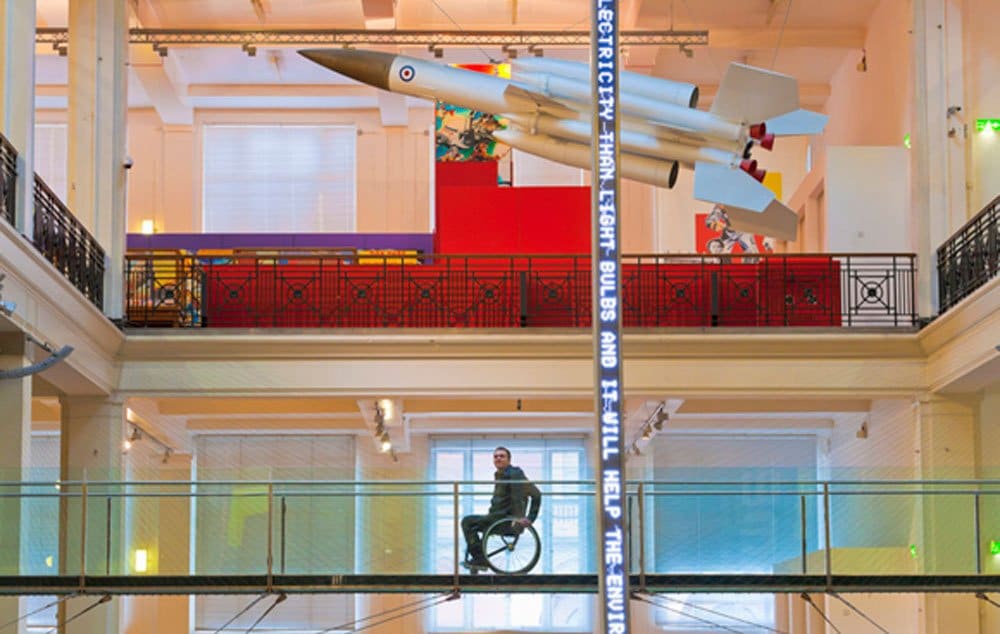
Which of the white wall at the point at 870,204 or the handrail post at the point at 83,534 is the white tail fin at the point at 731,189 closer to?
the white wall at the point at 870,204

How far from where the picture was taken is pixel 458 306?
1864 centimetres

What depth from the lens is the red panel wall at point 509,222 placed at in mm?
19906

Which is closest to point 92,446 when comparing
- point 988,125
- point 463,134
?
point 463,134

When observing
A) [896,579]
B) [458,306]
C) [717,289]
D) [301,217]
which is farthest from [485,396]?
[301,217]

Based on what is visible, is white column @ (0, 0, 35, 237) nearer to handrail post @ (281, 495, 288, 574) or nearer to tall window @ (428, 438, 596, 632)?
handrail post @ (281, 495, 288, 574)

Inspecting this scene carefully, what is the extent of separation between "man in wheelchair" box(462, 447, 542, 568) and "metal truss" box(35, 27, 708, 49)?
7473 millimetres

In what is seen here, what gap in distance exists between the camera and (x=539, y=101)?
53.0ft

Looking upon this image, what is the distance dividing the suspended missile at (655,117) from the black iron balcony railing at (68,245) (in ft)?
9.64

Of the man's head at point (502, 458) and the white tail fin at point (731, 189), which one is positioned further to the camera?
the white tail fin at point (731, 189)

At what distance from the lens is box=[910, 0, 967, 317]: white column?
16922 millimetres

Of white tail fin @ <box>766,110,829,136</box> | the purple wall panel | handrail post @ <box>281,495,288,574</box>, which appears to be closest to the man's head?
handrail post @ <box>281,495,288,574</box>

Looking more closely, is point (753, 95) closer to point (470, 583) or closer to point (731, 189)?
point (731, 189)

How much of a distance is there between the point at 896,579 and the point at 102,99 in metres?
8.57

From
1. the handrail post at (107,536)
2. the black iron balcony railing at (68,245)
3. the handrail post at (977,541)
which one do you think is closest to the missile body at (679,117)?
the handrail post at (977,541)
